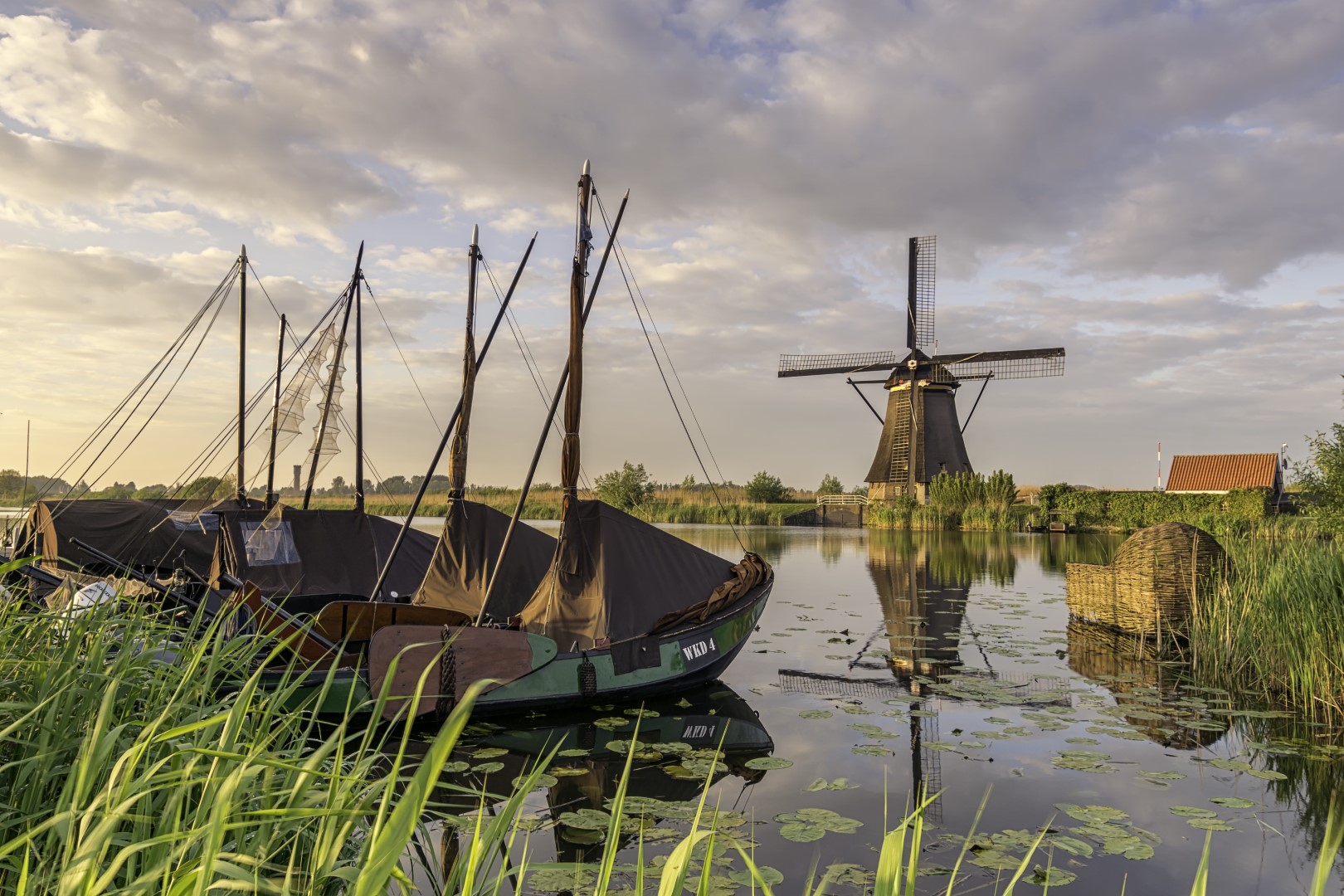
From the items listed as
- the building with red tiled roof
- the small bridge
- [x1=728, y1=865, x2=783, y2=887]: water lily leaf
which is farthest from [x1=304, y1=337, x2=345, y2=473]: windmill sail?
the building with red tiled roof

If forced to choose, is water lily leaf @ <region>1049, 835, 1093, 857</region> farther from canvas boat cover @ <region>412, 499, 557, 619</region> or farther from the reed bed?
canvas boat cover @ <region>412, 499, 557, 619</region>

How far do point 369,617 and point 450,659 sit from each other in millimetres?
2130

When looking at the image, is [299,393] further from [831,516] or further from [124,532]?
[831,516]

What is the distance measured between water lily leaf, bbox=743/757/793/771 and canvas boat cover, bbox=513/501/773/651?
2.48 m

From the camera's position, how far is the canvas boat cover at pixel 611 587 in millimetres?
9203

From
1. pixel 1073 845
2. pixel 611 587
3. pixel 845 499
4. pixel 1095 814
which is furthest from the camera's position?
pixel 845 499

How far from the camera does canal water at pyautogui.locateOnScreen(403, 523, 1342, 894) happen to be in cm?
500

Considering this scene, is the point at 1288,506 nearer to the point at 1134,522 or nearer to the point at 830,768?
the point at 1134,522

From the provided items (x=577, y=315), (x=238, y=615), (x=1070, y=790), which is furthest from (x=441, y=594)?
(x=1070, y=790)

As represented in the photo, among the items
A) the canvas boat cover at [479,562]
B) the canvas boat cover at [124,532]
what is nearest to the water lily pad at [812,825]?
the canvas boat cover at [479,562]

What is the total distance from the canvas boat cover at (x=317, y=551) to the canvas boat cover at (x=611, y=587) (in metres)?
3.67

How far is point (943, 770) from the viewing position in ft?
22.3

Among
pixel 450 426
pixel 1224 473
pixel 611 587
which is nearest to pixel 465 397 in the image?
pixel 450 426

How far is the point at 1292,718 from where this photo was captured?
26.7 ft
